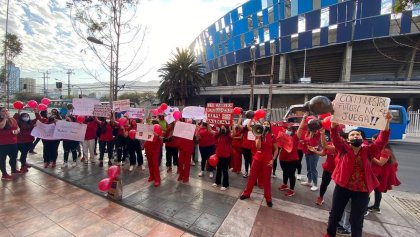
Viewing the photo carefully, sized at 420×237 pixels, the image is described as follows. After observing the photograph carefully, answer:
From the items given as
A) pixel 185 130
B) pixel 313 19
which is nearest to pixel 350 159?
pixel 185 130

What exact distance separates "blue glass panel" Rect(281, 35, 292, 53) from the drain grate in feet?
84.5

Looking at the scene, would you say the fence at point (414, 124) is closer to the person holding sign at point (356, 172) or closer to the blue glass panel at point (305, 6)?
the blue glass panel at point (305, 6)

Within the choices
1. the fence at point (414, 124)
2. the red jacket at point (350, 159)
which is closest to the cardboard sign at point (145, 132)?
the red jacket at point (350, 159)

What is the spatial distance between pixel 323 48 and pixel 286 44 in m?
4.37

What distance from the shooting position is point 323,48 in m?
26.2

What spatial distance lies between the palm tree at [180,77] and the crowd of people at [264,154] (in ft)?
80.7

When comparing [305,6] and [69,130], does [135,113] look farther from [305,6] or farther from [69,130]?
[305,6]

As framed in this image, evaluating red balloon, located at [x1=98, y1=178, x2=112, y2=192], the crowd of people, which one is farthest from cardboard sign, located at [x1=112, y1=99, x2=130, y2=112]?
Answer: red balloon, located at [x1=98, y1=178, x2=112, y2=192]

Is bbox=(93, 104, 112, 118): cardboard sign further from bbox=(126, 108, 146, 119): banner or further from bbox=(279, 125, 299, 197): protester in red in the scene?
bbox=(279, 125, 299, 197): protester in red

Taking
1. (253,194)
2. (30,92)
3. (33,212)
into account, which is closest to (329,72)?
(253,194)

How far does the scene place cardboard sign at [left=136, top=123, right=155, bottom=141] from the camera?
17.6ft

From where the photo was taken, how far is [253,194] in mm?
5047

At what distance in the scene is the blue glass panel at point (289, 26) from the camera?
2652cm

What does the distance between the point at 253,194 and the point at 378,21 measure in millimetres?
25648
